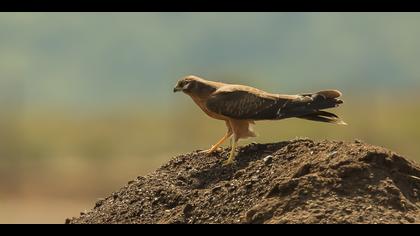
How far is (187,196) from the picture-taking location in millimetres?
13500

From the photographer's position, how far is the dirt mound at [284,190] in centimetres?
1202

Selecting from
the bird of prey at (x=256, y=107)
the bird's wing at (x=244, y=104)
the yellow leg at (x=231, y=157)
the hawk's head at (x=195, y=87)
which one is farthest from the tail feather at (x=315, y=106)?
the hawk's head at (x=195, y=87)

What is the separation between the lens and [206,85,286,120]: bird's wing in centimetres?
1566

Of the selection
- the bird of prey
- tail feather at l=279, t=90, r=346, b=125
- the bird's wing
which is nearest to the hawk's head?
the bird of prey

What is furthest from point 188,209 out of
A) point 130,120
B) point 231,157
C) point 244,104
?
point 130,120

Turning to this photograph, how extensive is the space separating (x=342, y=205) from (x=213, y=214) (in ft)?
5.06

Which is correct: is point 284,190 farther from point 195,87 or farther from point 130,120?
point 130,120

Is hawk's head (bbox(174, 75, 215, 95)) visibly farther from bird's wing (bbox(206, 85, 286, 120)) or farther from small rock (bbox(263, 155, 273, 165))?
small rock (bbox(263, 155, 273, 165))

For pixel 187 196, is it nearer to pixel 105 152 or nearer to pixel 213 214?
pixel 213 214

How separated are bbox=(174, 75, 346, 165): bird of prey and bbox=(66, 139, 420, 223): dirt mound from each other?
0.86 m

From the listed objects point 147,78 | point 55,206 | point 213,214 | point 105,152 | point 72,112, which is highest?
point 147,78

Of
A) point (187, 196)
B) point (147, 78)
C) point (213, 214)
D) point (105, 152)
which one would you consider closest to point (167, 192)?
point (187, 196)

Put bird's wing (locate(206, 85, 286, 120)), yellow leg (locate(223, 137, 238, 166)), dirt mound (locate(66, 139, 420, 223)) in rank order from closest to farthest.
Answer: dirt mound (locate(66, 139, 420, 223))
yellow leg (locate(223, 137, 238, 166))
bird's wing (locate(206, 85, 286, 120))

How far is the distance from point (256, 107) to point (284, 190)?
3440 mm
